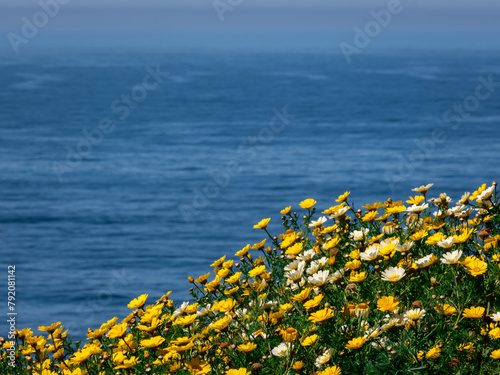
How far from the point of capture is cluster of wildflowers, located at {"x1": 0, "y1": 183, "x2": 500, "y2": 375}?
2758 mm

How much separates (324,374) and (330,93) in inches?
3292

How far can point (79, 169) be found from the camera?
3672 cm

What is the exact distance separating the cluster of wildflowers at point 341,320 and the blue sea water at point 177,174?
824 cm

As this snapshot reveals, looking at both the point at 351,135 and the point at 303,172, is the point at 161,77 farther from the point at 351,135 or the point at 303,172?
the point at 303,172

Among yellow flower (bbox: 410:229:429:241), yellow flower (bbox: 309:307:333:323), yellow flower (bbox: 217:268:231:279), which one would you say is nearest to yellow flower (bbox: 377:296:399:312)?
yellow flower (bbox: 309:307:333:323)

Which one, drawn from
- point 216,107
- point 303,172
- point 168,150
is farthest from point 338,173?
point 216,107

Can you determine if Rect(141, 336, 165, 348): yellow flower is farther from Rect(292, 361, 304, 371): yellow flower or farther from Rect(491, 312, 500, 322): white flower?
Rect(491, 312, 500, 322): white flower

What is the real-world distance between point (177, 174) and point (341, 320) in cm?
2972

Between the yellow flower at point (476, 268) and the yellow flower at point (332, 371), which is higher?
the yellow flower at point (476, 268)

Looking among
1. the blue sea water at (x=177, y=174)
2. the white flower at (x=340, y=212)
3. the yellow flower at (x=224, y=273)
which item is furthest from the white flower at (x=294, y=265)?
the blue sea water at (x=177, y=174)

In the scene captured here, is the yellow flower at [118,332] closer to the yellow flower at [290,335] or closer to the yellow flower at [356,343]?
the yellow flower at [290,335]

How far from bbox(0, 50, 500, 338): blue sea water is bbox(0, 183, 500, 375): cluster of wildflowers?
8242 millimetres

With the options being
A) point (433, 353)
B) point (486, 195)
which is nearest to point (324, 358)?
point (433, 353)

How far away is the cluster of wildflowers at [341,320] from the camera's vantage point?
109 inches
